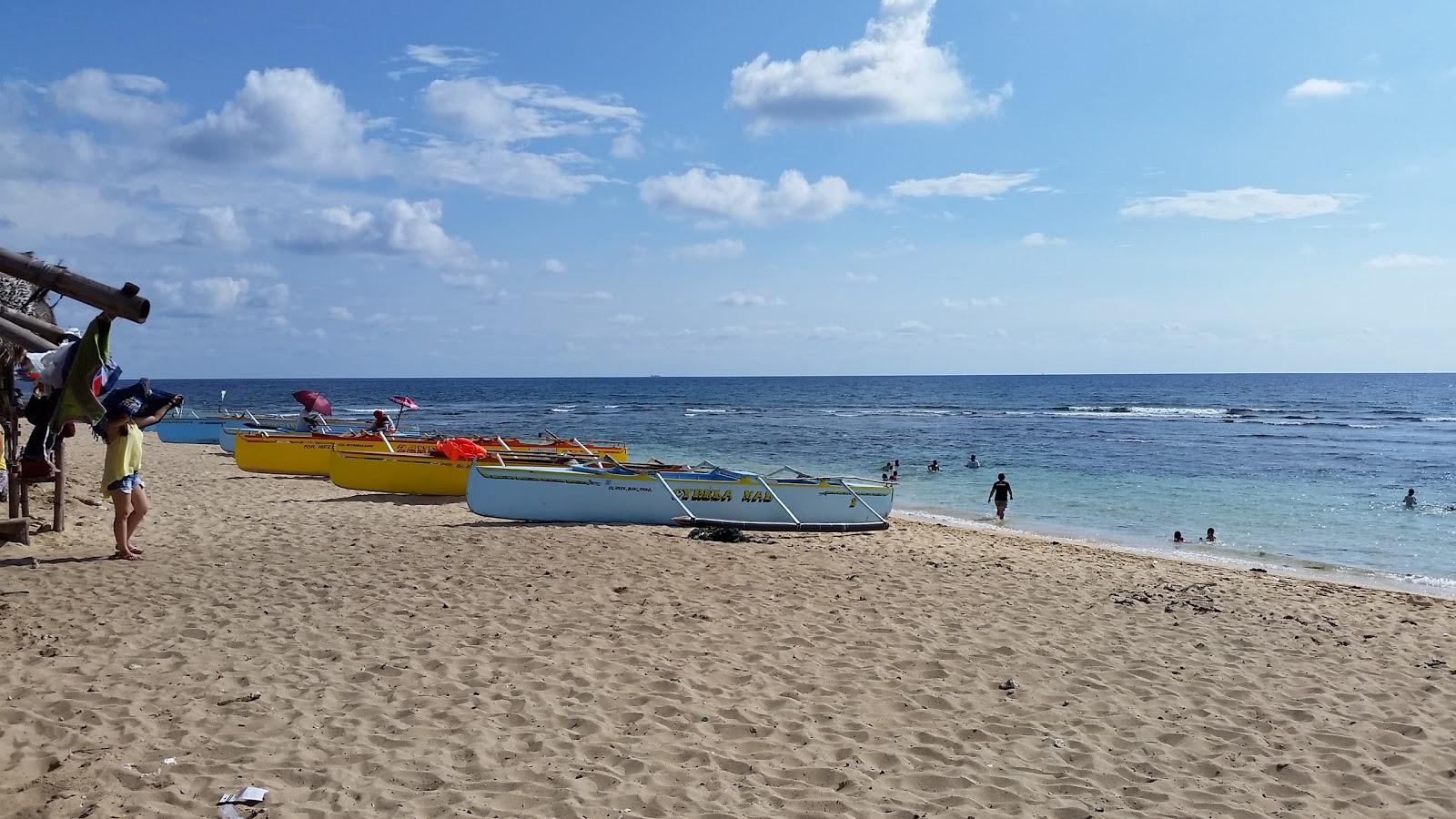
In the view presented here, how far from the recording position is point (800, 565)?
30.7ft

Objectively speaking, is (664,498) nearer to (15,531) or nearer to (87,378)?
(15,531)

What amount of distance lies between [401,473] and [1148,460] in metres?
22.3

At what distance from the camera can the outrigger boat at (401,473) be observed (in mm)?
14977

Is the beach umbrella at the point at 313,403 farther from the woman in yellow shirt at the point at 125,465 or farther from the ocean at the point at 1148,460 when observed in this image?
the woman in yellow shirt at the point at 125,465

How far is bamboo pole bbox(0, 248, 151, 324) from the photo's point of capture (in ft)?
13.5

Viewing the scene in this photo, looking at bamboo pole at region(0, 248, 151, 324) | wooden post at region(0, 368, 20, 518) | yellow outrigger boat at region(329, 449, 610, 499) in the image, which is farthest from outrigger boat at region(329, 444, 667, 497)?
bamboo pole at region(0, 248, 151, 324)

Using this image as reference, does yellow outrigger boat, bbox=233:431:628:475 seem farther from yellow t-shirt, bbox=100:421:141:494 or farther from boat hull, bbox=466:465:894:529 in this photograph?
yellow t-shirt, bbox=100:421:141:494

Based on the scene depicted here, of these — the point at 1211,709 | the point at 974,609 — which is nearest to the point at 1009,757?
the point at 1211,709

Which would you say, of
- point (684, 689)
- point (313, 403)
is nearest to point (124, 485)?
point (684, 689)

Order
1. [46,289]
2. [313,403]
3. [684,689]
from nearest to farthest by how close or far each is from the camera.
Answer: [46,289]
[684,689]
[313,403]

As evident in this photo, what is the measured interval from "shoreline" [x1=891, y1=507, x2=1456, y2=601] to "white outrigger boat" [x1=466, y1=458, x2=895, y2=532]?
3.18 m

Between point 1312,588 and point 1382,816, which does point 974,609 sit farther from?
point 1312,588

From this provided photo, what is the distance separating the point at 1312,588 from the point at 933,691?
6610 mm

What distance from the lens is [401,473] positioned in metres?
15.0
